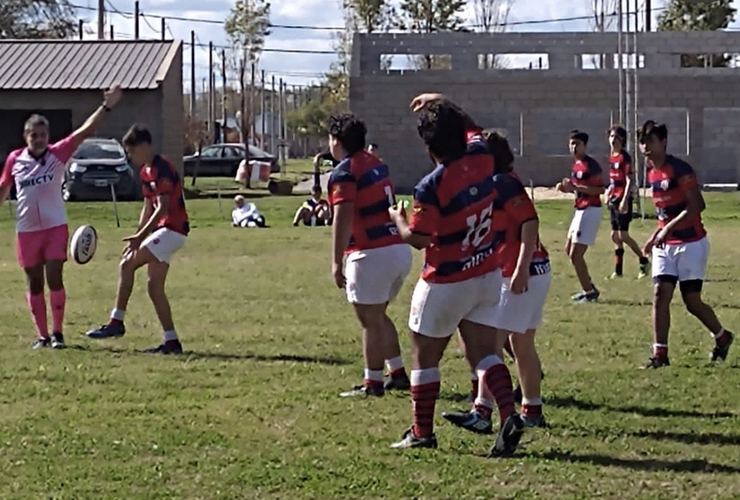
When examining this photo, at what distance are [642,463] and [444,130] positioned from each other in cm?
207

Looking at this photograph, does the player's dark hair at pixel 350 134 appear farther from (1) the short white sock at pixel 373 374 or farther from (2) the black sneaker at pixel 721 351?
(2) the black sneaker at pixel 721 351

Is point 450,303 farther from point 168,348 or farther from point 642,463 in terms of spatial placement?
point 168,348

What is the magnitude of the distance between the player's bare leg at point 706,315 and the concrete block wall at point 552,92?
31514 millimetres

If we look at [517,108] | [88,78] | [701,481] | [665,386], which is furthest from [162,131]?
[701,481]

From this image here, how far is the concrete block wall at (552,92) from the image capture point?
41938 mm

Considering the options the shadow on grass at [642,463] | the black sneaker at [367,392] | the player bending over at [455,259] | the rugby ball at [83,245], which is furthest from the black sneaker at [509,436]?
the rugby ball at [83,245]

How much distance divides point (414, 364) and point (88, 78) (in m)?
34.2

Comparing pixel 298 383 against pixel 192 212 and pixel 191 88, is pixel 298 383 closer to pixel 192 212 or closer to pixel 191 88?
pixel 192 212

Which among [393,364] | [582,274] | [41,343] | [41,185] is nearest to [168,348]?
[41,343]

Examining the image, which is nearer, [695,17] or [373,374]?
[373,374]

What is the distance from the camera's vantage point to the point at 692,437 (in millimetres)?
7836

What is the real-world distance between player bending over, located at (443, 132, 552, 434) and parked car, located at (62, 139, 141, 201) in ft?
92.5

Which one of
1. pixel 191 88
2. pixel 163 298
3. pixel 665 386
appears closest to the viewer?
pixel 665 386

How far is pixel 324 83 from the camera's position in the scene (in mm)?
71125
